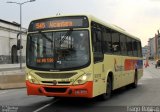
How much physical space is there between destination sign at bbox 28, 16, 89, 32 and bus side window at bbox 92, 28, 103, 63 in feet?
1.71

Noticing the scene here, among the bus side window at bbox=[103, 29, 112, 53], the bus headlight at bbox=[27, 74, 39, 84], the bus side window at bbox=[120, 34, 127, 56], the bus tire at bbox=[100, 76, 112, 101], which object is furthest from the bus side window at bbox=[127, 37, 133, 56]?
the bus headlight at bbox=[27, 74, 39, 84]

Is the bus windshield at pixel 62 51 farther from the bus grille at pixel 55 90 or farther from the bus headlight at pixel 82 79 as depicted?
the bus grille at pixel 55 90

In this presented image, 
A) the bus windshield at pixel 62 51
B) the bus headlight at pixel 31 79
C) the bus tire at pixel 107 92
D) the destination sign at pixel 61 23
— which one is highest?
the destination sign at pixel 61 23

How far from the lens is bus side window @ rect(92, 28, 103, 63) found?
1352cm

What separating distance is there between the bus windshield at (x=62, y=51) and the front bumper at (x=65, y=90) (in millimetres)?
597

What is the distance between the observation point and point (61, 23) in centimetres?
1348

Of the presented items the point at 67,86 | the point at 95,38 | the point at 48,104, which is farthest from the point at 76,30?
the point at 48,104

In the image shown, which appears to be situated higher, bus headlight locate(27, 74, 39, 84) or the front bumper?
bus headlight locate(27, 74, 39, 84)

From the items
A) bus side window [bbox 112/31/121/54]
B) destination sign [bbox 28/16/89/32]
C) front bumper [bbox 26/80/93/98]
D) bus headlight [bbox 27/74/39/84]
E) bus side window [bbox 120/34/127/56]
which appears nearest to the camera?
front bumper [bbox 26/80/93/98]

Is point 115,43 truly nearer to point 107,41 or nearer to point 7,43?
point 107,41

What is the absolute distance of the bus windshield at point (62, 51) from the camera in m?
13.0

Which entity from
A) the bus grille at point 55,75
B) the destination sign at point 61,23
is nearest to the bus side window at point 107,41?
the destination sign at point 61,23

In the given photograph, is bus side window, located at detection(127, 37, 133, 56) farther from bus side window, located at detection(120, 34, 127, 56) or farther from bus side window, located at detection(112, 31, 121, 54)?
bus side window, located at detection(112, 31, 121, 54)

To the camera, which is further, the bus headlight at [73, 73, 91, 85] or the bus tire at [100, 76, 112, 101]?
the bus tire at [100, 76, 112, 101]
